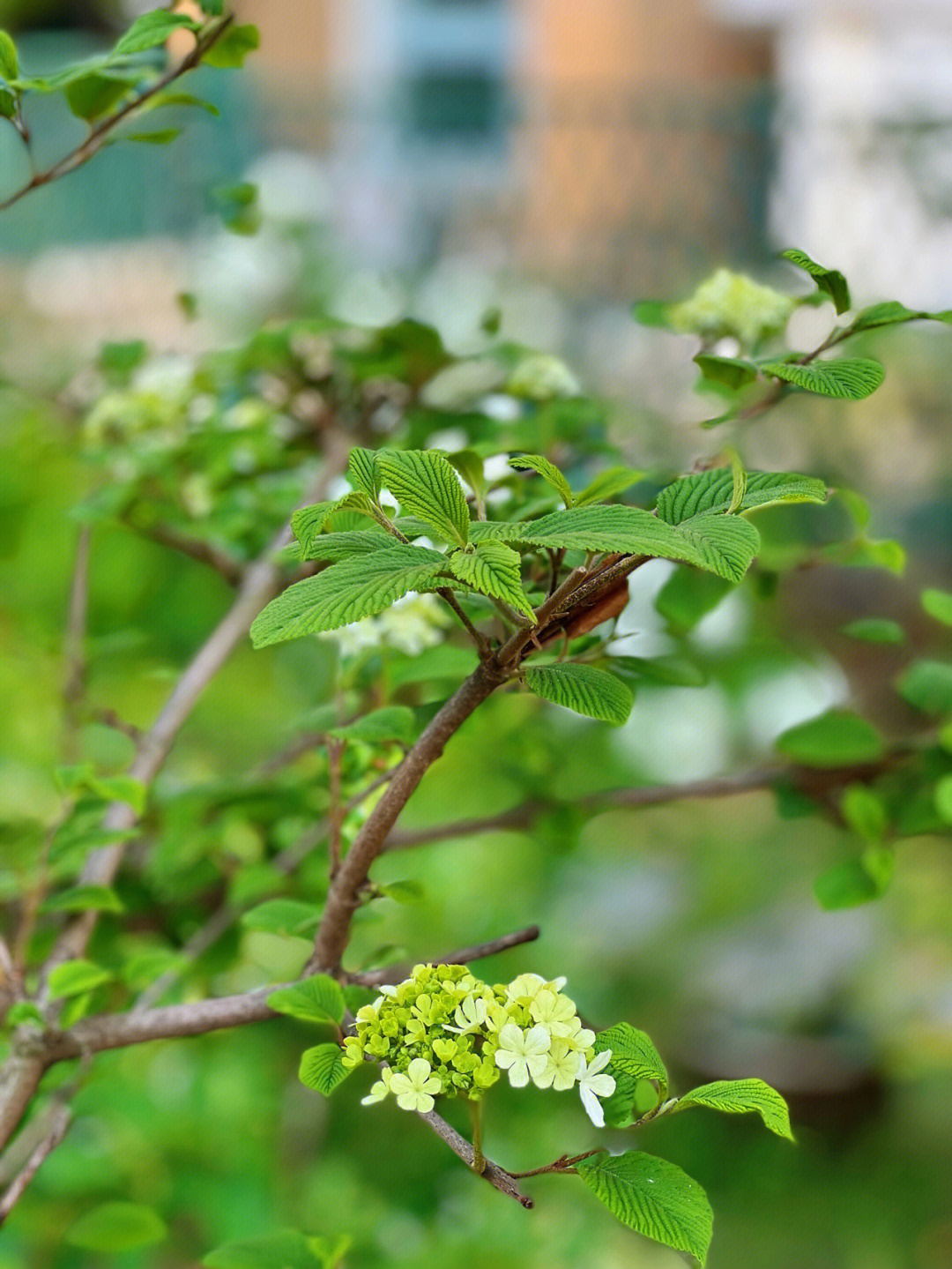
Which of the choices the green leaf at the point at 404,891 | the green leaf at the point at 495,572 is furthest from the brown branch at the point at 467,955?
the green leaf at the point at 495,572

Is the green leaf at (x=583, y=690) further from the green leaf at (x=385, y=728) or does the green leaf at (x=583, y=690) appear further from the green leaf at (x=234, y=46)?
the green leaf at (x=234, y=46)

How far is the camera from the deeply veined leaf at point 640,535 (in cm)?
23

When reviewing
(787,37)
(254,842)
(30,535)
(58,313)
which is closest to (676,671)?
(254,842)

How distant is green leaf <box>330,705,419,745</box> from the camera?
369 millimetres

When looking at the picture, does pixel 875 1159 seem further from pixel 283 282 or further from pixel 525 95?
pixel 525 95

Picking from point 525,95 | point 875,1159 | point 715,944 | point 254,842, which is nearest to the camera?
point 254,842

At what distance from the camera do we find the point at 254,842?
0.65 m

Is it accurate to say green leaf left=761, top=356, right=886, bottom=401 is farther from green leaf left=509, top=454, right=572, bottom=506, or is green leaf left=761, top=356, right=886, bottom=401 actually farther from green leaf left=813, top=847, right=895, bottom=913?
green leaf left=813, top=847, right=895, bottom=913

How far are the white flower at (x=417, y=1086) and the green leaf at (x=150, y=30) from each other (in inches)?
12.5

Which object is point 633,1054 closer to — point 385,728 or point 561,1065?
point 561,1065

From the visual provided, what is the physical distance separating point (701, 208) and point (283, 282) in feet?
3.15

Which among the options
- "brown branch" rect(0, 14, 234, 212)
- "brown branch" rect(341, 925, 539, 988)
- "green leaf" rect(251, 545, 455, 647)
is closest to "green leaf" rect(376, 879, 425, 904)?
"brown branch" rect(341, 925, 539, 988)

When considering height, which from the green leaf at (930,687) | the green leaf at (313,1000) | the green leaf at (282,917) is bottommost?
the green leaf at (282,917)

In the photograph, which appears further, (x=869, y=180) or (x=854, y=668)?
(x=869, y=180)
